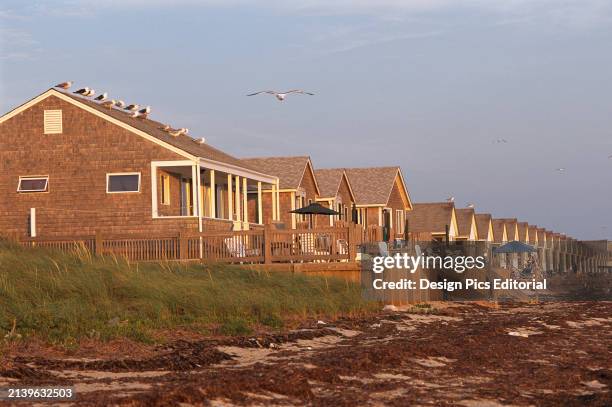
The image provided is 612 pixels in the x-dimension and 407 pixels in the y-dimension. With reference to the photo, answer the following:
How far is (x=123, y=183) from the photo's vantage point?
32.7 meters

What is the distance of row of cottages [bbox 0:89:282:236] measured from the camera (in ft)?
106

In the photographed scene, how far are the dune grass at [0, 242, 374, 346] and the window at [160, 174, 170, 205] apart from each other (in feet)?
32.5

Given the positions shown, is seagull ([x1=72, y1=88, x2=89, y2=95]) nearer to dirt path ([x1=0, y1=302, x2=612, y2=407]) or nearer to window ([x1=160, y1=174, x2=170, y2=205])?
window ([x1=160, y1=174, x2=170, y2=205])

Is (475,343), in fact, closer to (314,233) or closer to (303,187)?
(314,233)

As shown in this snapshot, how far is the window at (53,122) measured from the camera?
33125mm

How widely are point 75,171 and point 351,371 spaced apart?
71.1 ft

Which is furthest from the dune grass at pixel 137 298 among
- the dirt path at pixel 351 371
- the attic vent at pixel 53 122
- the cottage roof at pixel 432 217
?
the cottage roof at pixel 432 217

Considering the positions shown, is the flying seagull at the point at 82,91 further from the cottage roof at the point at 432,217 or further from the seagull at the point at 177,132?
the cottage roof at the point at 432,217

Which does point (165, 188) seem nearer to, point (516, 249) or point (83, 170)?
point (83, 170)

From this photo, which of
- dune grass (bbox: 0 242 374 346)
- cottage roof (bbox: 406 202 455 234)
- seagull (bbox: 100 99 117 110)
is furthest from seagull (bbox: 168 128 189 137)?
cottage roof (bbox: 406 202 455 234)

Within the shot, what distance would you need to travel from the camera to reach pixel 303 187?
151ft

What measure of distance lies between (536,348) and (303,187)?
2929 cm

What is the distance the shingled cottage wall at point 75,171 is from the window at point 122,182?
0.46 feet

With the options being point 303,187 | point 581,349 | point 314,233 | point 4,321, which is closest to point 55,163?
point 314,233
